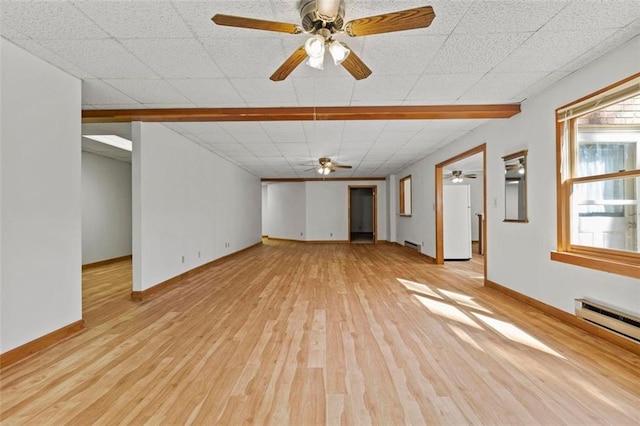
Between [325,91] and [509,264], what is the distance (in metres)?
3.25

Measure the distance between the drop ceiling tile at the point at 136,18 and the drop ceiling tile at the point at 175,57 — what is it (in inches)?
3.6

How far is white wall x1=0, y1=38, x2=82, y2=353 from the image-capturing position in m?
2.37

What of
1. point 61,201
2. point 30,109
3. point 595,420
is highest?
point 30,109

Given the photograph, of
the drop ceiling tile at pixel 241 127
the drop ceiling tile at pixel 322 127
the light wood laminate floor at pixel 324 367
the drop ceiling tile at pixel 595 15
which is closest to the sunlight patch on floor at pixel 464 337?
the light wood laminate floor at pixel 324 367

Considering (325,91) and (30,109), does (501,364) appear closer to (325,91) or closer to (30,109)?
(325,91)

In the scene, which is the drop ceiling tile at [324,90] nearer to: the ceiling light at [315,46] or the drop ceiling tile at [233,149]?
the ceiling light at [315,46]

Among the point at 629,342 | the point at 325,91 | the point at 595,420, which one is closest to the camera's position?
the point at 595,420

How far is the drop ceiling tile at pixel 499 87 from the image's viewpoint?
310 centimetres

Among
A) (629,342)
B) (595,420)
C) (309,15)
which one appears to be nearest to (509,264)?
(629,342)

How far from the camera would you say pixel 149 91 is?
337cm

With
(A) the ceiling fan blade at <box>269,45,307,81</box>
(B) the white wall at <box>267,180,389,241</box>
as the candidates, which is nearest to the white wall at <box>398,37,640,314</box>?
(A) the ceiling fan blade at <box>269,45,307,81</box>

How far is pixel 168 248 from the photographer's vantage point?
4.76 m

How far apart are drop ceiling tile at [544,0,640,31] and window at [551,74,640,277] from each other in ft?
1.74

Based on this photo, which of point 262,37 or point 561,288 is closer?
point 262,37
